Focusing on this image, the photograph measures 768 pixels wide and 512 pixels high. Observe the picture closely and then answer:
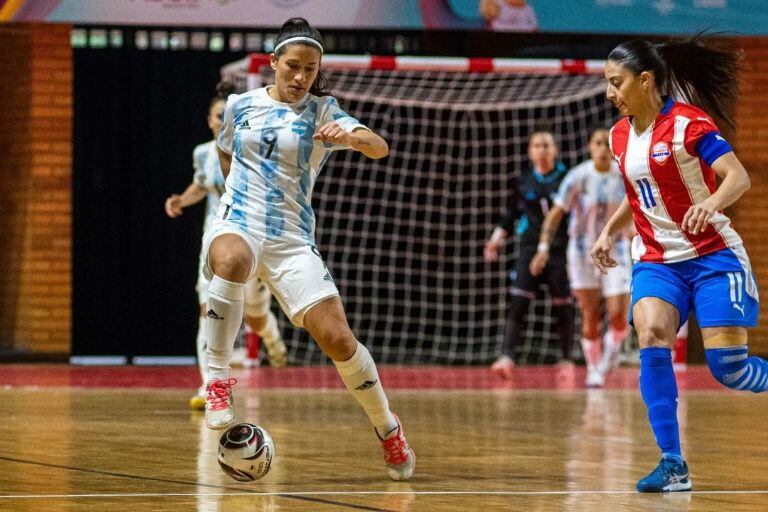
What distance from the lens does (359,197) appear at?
47.7ft

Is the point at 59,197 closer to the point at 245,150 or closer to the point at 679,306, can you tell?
the point at 245,150

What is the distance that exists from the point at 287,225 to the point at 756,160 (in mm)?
9473

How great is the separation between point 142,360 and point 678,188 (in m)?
9.40

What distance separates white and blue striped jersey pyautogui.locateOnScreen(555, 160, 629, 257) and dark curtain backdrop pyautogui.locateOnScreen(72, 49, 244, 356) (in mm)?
3921

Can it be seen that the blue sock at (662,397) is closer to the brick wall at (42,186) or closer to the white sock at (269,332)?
the white sock at (269,332)

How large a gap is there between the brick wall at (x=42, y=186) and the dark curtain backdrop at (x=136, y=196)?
29 cm

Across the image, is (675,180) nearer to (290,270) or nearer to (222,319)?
(290,270)

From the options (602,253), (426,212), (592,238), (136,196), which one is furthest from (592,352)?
(602,253)

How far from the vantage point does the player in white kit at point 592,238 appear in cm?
1163

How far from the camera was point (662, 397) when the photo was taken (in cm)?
559

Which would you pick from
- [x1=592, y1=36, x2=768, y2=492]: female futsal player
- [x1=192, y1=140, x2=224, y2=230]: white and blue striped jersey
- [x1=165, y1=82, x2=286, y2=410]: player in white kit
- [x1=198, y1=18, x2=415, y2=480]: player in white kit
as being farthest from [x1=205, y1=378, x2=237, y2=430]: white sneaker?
[x1=192, y1=140, x2=224, y2=230]: white and blue striped jersey

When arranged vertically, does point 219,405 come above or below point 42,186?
below

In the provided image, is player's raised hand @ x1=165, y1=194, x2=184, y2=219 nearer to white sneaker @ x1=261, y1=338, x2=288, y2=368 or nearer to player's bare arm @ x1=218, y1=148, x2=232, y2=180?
white sneaker @ x1=261, y1=338, x2=288, y2=368

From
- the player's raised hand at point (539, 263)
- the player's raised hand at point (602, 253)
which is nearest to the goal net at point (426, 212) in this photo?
the player's raised hand at point (539, 263)
